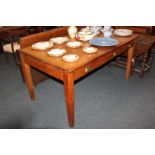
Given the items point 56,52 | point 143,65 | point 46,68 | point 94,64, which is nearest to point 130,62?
point 143,65

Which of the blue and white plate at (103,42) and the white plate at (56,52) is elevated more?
the blue and white plate at (103,42)

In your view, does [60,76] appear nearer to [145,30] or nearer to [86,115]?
[86,115]

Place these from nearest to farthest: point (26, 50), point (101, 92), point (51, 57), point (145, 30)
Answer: point (51, 57) → point (26, 50) → point (101, 92) → point (145, 30)

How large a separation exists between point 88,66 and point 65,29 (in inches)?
41.8

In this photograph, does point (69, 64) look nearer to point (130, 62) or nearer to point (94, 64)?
point (94, 64)

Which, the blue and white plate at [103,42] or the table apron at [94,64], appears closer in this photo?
the table apron at [94,64]

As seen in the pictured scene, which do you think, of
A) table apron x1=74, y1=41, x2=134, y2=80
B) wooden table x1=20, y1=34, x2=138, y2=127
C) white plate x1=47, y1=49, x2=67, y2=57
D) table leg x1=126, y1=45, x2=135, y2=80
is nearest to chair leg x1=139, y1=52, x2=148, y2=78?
table leg x1=126, y1=45, x2=135, y2=80

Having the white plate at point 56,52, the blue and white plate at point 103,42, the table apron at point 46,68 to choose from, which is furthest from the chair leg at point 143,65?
the table apron at point 46,68

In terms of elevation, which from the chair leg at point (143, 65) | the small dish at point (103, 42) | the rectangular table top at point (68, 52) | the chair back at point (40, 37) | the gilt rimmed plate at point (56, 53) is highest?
the chair back at point (40, 37)

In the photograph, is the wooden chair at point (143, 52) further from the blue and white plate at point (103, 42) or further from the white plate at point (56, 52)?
the white plate at point (56, 52)

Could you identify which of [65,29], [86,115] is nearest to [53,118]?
[86,115]

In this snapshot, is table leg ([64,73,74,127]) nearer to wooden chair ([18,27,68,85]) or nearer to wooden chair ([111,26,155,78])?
wooden chair ([18,27,68,85])

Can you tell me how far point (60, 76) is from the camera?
64.4 inches

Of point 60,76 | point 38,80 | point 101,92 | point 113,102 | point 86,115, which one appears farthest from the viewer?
point 38,80
